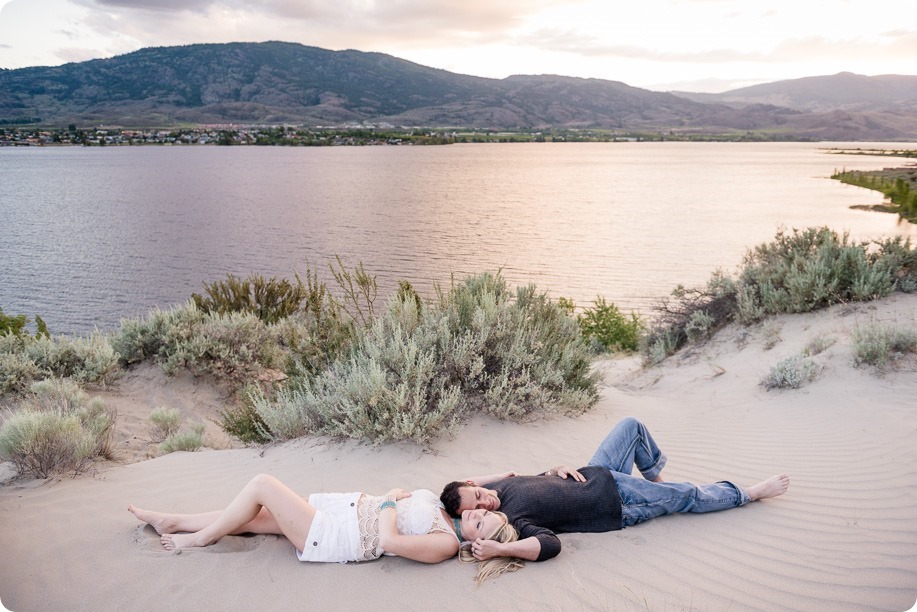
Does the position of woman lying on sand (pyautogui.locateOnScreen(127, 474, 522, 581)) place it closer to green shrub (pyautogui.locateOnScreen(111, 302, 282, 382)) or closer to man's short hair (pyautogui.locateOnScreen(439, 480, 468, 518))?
man's short hair (pyautogui.locateOnScreen(439, 480, 468, 518))

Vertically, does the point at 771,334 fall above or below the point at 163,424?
above

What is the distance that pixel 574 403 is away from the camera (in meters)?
6.53

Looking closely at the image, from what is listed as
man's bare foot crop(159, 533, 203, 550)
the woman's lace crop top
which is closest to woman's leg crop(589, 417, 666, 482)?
the woman's lace crop top

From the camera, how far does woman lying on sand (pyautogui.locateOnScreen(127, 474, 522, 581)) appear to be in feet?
11.8

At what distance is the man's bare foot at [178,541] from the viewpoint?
12.5ft

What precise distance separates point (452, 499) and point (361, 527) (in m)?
0.62

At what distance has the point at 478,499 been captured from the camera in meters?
3.89

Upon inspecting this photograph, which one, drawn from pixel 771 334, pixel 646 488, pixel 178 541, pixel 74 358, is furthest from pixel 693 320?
pixel 74 358

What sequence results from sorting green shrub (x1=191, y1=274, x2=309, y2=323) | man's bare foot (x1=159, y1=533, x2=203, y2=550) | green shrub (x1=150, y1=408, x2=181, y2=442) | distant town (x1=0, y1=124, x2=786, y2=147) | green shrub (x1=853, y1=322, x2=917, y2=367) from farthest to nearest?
distant town (x1=0, y1=124, x2=786, y2=147)
green shrub (x1=191, y1=274, x2=309, y2=323)
green shrub (x1=150, y1=408, x2=181, y2=442)
green shrub (x1=853, y1=322, x2=917, y2=367)
man's bare foot (x1=159, y1=533, x2=203, y2=550)

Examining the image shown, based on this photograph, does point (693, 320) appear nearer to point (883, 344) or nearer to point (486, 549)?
point (883, 344)

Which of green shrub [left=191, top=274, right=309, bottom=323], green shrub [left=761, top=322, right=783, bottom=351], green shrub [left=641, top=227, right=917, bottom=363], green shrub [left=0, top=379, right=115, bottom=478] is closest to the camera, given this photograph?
green shrub [left=0, top=379, right=115, bottom=478]

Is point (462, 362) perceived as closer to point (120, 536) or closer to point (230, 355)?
point (120, 536)

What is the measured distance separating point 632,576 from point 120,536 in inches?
139

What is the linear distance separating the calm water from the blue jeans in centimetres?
1256
